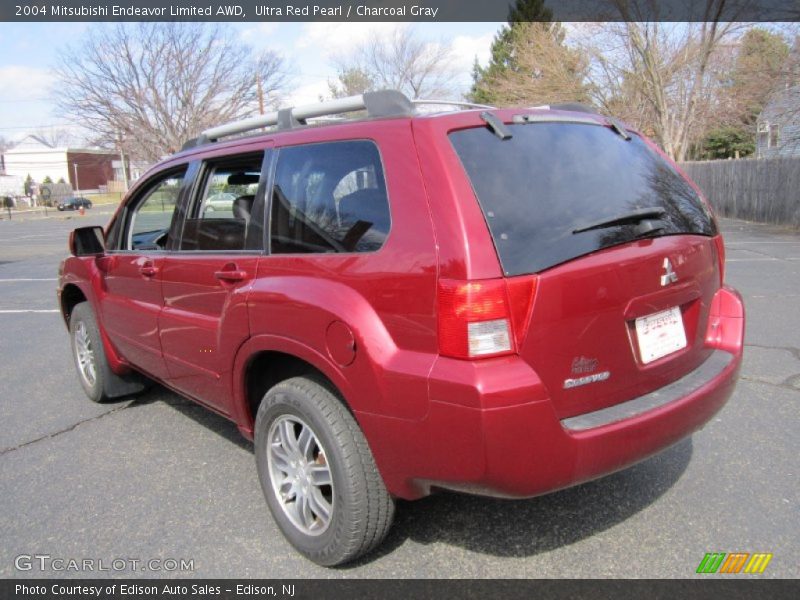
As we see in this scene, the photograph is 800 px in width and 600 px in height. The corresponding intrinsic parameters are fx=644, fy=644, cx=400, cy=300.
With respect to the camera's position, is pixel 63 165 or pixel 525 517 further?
pixel 63 165

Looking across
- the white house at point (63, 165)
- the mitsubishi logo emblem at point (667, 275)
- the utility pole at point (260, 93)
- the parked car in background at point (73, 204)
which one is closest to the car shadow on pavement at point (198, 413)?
the mitsubishi logo emblem at point (667, 275)

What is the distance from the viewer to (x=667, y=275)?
2.57 meters

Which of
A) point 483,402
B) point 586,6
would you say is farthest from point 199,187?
point 586,6

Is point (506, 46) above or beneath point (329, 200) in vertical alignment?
above

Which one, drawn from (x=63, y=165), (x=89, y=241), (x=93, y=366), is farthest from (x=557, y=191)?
(x=63, y=165)

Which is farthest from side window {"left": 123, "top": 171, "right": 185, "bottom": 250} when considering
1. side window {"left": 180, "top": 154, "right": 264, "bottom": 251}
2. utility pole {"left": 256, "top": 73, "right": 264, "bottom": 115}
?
utility pole {"left": 256, "top": 73, "right": 264, "bottom": 115}

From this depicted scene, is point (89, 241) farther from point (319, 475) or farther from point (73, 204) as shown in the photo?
point (73, 204)

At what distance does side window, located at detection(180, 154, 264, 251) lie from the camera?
3.17 meters

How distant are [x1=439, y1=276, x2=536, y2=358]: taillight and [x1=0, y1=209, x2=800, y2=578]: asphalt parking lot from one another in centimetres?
106

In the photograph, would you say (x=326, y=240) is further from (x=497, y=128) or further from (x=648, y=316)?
(x=648, y=316)

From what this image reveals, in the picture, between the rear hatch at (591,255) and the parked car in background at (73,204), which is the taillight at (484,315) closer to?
the rear hatch at (591,255)

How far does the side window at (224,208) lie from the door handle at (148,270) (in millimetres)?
297

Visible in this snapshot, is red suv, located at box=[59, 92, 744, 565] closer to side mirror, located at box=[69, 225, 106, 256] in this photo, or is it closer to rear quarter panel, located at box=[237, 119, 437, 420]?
rear quarter panel, located at box=[237, 119, 437, 420]

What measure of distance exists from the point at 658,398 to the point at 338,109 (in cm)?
182
